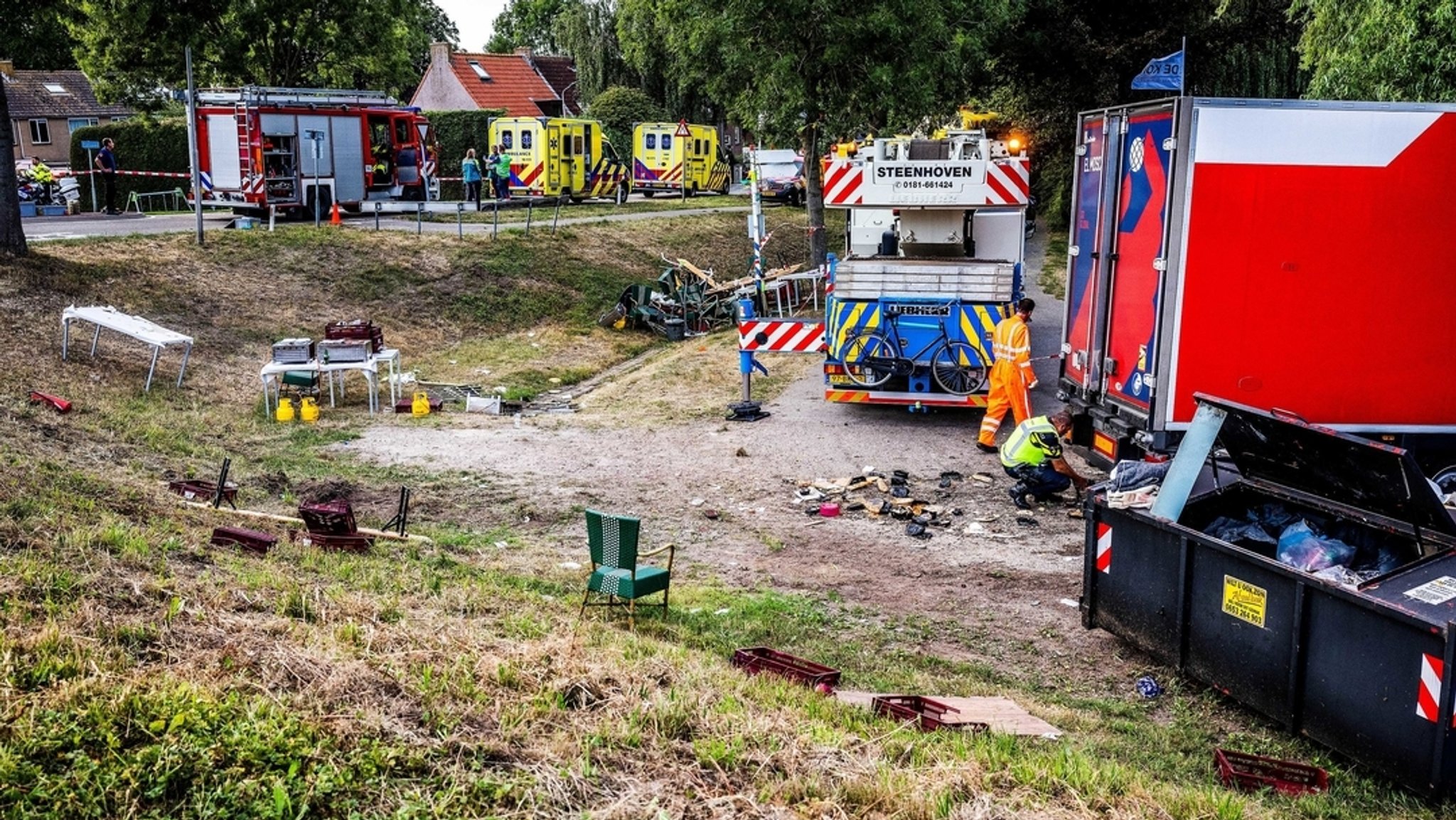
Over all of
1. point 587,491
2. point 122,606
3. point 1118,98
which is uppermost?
point 1118,98

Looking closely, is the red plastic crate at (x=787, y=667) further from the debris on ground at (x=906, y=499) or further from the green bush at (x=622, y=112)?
the green bush at (x=622, y=112)

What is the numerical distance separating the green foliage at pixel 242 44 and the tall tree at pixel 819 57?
32.1 feet

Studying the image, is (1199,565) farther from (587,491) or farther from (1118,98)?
(1118,98)

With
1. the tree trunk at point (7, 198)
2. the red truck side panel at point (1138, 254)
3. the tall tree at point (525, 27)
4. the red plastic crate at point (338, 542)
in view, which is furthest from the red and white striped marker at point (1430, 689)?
the tall tree at point (525, 27)

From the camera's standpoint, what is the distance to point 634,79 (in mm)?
51531

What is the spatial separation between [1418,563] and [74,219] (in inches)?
1093

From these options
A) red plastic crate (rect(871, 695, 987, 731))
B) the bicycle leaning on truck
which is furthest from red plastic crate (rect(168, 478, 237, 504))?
the bicycle leaning on truck

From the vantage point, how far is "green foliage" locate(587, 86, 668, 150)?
46812 millimetres

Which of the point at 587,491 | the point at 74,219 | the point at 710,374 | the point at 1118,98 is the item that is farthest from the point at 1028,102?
the point at 587,491

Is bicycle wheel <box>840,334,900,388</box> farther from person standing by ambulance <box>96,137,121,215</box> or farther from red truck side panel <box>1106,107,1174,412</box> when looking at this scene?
person standing by ambulance <box>96,137,121,215</box>

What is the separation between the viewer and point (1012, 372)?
474 inches

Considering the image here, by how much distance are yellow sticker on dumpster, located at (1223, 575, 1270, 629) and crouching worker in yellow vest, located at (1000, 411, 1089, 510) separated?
394cm

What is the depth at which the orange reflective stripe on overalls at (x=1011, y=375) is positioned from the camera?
11.9 m

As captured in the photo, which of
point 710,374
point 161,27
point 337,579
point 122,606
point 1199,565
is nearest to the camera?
point 122,606
